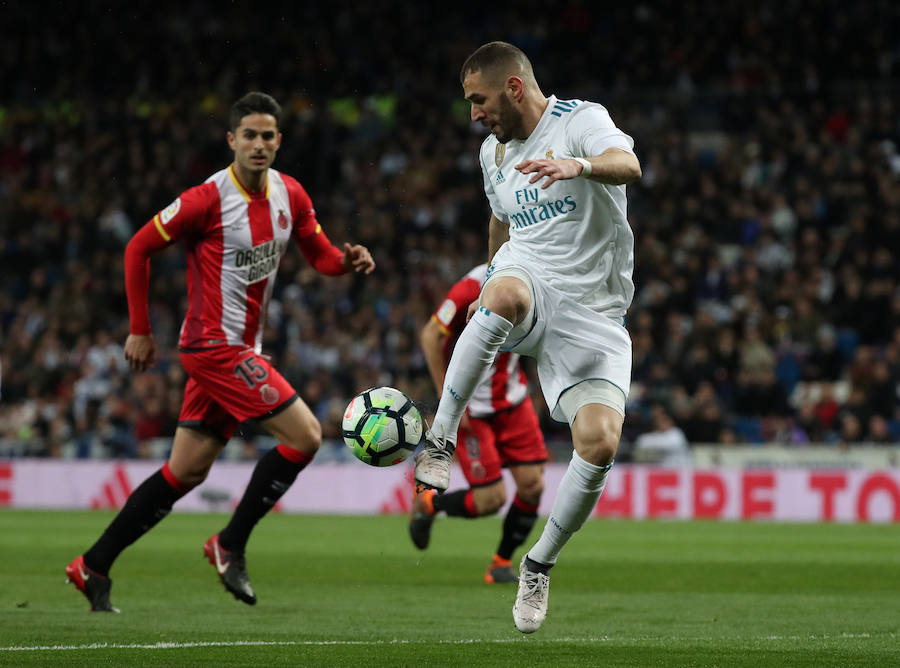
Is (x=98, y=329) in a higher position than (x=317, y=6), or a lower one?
lower

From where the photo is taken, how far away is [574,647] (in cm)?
604

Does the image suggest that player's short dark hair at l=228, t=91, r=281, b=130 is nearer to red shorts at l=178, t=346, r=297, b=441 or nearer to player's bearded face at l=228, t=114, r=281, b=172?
player's bearded face at l=228, t=114, r=281, b=172

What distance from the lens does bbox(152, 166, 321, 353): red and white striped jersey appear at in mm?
7539

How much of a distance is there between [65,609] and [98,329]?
1526cm

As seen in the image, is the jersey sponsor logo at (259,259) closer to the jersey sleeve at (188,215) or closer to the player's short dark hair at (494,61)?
the jersey sleeve at (188,215)

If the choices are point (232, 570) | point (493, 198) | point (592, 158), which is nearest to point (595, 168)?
point (592, 158)

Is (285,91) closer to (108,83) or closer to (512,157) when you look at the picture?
(108,83)

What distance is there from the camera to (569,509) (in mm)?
5945

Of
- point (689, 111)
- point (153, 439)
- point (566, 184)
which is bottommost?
point (153, 439)

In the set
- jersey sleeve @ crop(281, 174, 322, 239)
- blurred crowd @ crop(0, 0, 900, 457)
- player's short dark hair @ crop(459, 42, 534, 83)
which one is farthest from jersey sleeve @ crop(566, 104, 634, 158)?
blurred crowd @ crop(0, 0, 900, 457)

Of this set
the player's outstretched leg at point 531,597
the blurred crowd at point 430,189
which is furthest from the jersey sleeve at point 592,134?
the blurred crowd at point 430,189

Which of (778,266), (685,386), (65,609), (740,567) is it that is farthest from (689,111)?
(65,609)

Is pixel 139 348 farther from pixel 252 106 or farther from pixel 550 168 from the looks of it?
pixel 550 168

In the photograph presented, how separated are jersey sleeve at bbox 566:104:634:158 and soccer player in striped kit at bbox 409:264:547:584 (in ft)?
10.9
